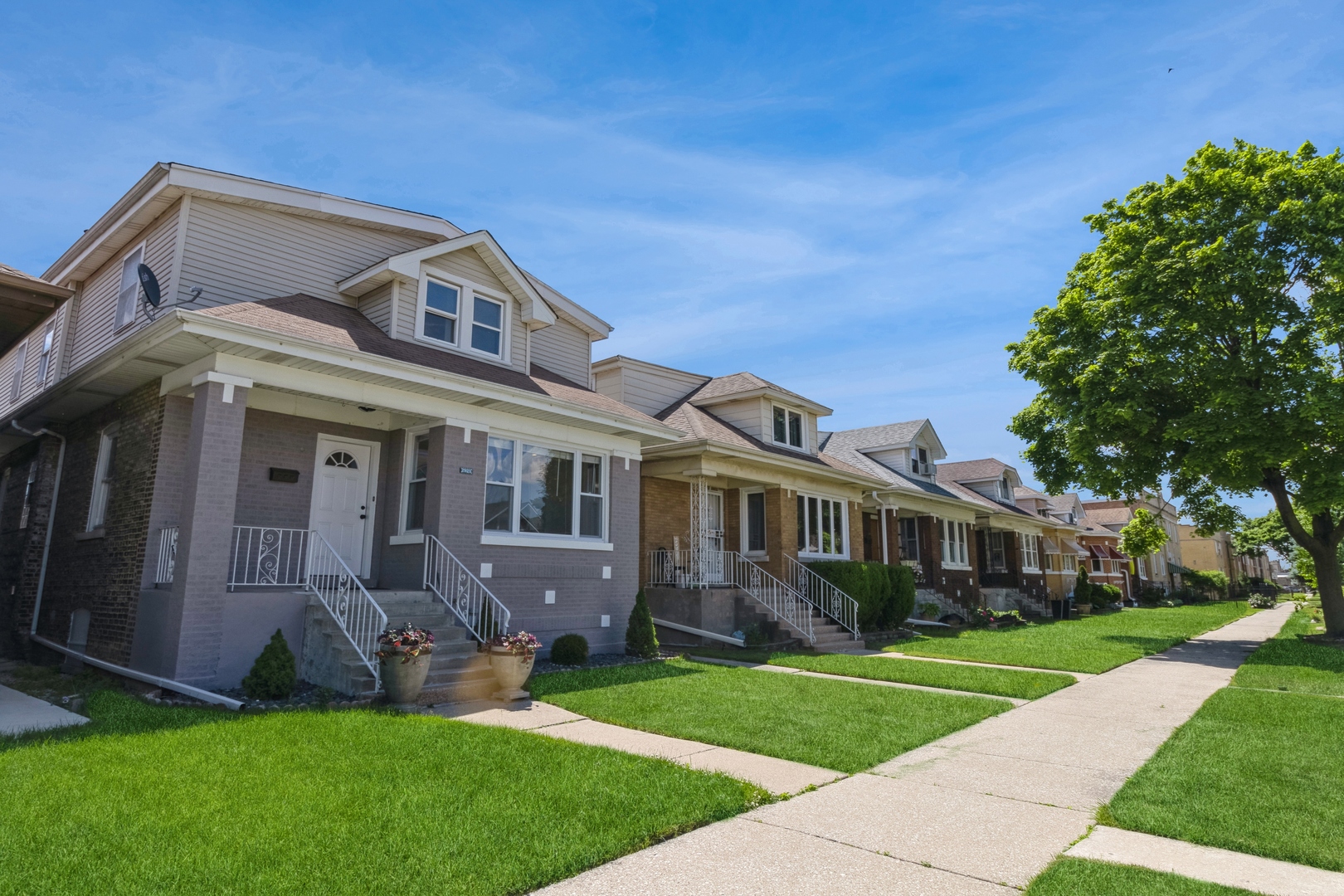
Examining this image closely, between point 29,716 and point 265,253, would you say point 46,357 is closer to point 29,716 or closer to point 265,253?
point 265,253

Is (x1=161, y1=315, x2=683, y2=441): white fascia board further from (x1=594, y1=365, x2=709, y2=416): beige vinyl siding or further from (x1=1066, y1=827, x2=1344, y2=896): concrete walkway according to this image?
(x1=1066, y1=827, x2=1344, y2=896): concrete walkway

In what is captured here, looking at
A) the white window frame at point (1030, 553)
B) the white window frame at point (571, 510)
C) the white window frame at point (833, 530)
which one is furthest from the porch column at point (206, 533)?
the white window frame at point (1030, 553)

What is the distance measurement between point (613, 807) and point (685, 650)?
10.5m

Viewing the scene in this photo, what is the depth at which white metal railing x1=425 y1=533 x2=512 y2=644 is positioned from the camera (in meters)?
11.0

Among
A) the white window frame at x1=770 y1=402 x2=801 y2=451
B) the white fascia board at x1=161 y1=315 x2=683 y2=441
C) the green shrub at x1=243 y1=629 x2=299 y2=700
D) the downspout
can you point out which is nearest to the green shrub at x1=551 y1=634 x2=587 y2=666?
the white fascia board at x1=161 y1=315 x2=683 y2=441

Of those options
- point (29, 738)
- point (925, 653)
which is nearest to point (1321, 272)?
point (925, 653)

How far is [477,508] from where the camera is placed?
12.0 meters

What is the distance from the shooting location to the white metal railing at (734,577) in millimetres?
16812

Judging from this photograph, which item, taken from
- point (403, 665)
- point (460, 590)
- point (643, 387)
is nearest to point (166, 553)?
point (460, 590)

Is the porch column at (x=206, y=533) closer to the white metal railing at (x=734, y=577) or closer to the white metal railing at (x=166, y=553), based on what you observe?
the white metal railing at (x=166, y=553)

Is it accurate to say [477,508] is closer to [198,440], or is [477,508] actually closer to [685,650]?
[198,440]

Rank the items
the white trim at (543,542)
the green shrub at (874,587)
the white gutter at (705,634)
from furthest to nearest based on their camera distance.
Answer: the green shrub at (874,587) < the white gutter at (705,634) < the white trim at (543,542)

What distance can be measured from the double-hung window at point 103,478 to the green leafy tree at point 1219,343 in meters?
19.3

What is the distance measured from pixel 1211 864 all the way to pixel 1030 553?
34.1m
